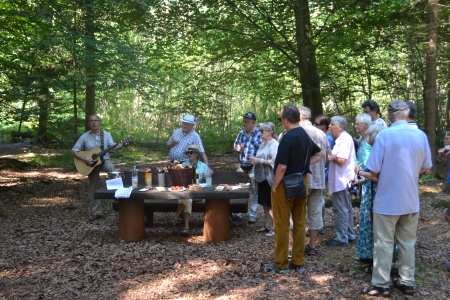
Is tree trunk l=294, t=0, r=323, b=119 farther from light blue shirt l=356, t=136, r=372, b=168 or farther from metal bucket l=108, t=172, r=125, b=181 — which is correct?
metal bucket l=108, t=172, r=125, b=181

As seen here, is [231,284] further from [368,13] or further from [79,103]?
[79,103]

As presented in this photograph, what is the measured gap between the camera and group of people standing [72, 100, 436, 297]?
13.1ft

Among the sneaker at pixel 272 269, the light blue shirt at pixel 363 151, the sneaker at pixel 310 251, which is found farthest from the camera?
the sneaker at pixel 310 251

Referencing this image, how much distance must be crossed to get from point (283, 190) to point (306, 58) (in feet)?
20.6

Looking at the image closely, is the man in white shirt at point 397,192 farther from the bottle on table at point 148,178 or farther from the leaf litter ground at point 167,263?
the bottle on table at point 148,178

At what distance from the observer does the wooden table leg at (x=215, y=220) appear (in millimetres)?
6195

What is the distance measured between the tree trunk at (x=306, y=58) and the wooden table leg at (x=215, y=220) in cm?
499

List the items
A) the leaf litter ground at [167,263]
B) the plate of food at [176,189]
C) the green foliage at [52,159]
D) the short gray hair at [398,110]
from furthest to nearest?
the green foliage at [52,159], the plate of food at [176,189], the leaf litter ground at [167,263], the short gray hair at [398,110]

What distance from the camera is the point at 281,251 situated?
15.8 ft

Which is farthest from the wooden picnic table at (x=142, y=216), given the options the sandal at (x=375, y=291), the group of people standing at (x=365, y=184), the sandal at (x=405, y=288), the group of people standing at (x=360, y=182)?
the sandal at (x=405, y=288)

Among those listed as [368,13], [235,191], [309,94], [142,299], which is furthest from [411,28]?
[142,299]

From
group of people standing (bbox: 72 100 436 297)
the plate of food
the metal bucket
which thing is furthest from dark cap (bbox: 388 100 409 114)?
the metal bucket

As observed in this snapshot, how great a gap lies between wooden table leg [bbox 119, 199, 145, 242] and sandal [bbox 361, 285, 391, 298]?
10.9 feet

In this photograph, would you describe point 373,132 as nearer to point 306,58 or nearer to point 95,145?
point 95,145
